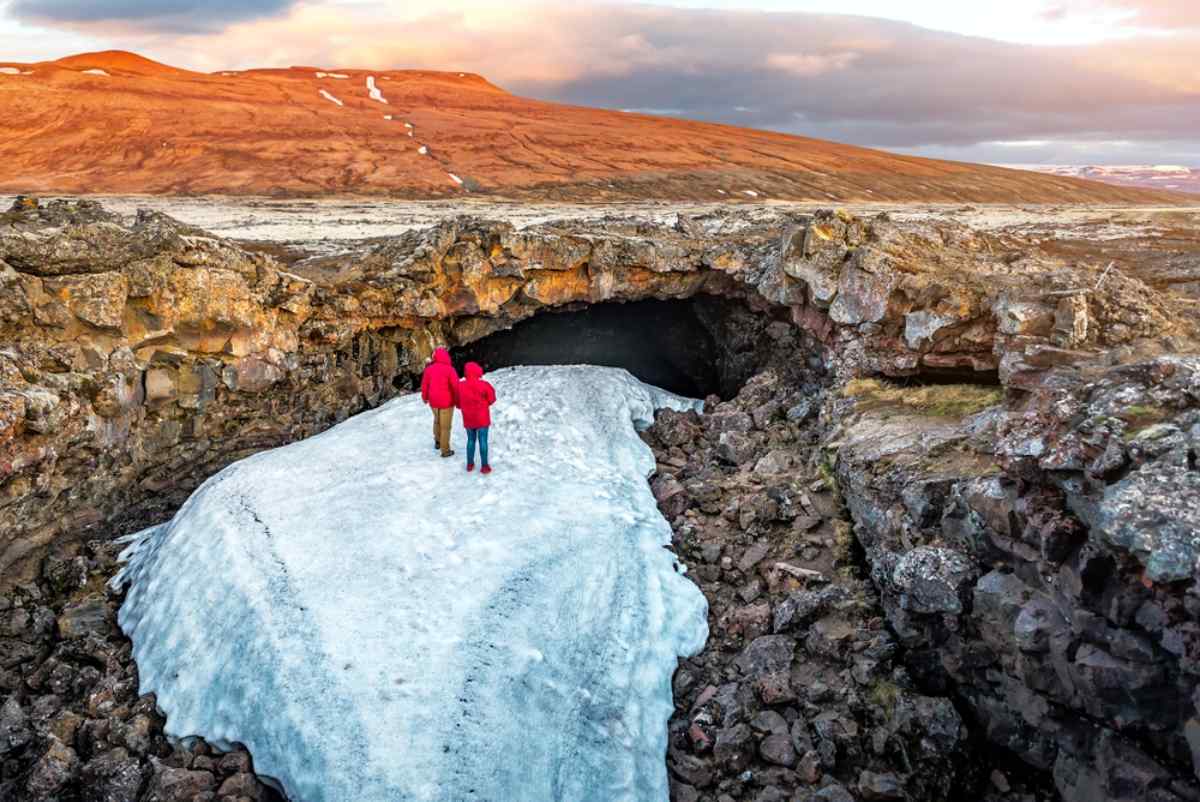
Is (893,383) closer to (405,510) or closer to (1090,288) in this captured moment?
(1090,288)

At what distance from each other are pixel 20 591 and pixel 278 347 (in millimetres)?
5448

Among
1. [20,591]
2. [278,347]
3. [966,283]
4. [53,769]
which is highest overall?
[966,283]

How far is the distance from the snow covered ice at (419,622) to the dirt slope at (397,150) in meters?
45.6

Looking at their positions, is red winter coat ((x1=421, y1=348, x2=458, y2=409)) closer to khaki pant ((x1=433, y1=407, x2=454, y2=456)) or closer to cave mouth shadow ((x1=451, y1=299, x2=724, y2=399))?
khaki pant ((x1=433, y1=407, x2=454, y2=456))

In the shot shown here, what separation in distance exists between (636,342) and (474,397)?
9990 millimetres

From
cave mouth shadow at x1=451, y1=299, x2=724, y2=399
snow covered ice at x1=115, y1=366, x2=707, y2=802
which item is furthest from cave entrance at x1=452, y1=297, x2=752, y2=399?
snow covered ice at x1=115, y1=366, x2=707, y2=802

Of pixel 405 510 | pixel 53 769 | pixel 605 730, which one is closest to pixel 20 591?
pixel 53 769

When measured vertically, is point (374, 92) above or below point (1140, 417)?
above

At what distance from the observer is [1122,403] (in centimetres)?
686

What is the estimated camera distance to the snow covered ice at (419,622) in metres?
7.84

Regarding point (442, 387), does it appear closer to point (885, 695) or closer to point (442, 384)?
point (442, 384)

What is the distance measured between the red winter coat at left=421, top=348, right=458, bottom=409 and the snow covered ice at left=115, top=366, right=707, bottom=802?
3.57ft

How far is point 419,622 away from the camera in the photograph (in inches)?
358

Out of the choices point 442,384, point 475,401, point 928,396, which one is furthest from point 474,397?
point 928,396
